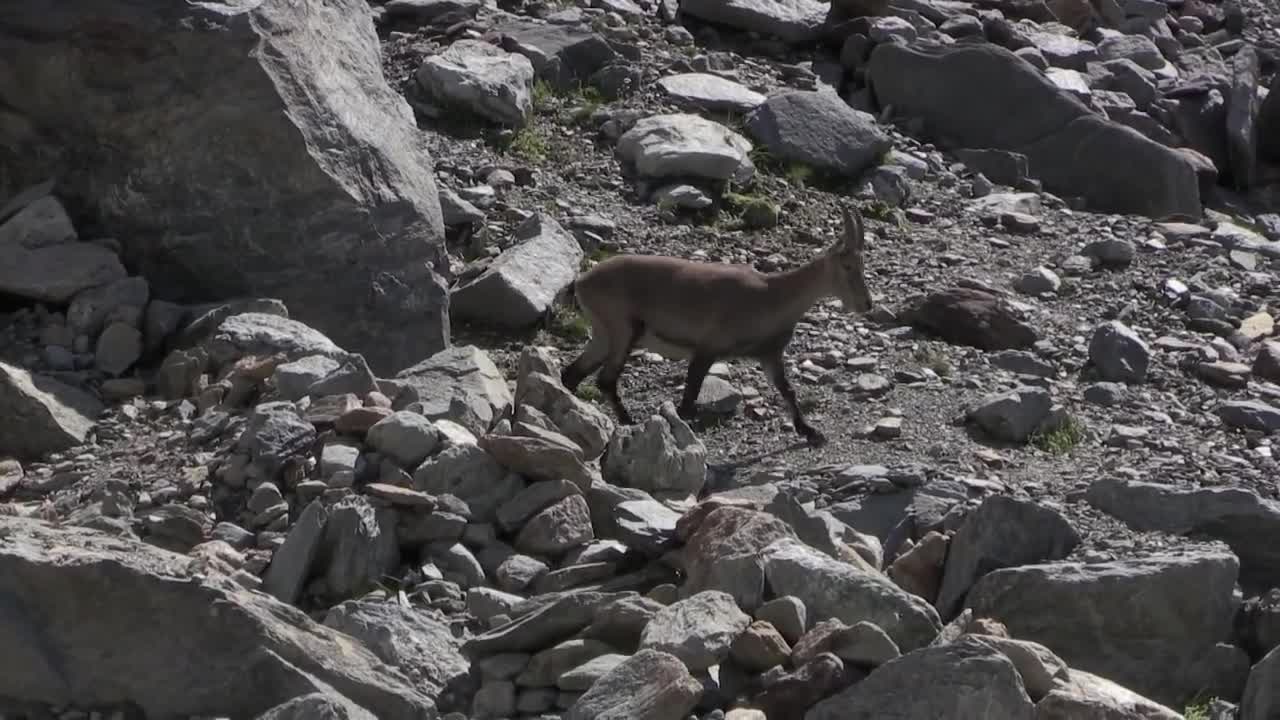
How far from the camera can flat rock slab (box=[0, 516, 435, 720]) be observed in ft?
17.1

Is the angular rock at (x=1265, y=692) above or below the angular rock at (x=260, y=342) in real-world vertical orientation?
above

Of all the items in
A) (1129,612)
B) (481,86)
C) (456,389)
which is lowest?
(481,86)

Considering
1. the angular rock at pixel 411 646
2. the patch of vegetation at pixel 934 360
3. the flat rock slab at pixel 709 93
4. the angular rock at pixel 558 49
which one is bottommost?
the patch of vegetation at pixel 934 360

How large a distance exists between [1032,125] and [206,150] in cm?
819

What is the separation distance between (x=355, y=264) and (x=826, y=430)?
9.07 ft

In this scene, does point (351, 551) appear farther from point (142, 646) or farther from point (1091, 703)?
point (1091, 703)

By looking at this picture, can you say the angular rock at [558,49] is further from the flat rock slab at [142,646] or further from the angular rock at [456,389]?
the flat rock slab at [142,646]

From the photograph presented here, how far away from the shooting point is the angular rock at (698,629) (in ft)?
17.7

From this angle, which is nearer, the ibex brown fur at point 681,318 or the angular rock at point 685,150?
the ibex brown fur at point 681,318

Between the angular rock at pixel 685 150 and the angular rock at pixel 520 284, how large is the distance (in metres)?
Answer: 1.58

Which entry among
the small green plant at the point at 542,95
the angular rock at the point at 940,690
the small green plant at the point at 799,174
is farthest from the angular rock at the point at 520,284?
the angular rock at the point at 940,690

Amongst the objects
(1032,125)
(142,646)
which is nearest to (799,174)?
(1032,125)

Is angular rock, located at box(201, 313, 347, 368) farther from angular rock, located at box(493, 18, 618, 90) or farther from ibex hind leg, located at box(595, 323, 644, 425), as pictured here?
angular rock, located at box(493, 18, 618, 90)

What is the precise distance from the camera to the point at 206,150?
8789mm
